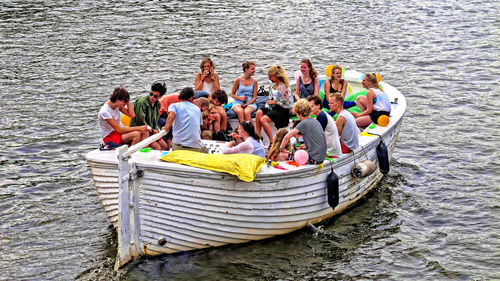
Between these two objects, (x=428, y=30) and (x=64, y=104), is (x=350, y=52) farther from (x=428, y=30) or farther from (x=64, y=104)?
(x=64, y=104)

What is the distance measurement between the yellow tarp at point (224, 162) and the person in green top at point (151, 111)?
48.3 inches

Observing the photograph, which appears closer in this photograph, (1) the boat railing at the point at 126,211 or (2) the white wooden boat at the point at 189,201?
(1) the boat railing at the point at 126,211

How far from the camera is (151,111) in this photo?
11.1 m

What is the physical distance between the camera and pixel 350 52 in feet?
70.5

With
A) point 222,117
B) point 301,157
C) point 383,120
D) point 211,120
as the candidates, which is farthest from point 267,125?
point 383,120

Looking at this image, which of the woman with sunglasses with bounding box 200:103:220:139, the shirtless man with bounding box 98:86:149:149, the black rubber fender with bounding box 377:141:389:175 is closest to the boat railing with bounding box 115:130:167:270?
the shirtless man with bounding box 98:86:149:149

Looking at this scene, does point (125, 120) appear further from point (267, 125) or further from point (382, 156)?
point (382, 156)

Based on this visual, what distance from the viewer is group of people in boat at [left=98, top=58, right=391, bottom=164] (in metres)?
10.2

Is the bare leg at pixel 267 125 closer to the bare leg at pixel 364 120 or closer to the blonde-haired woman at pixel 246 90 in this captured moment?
the blonde-haired woman at pixel 246 90

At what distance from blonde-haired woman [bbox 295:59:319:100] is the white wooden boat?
269 centimetres

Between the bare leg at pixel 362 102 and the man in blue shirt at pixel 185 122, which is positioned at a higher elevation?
the man in blue shirt at pixel 185 122

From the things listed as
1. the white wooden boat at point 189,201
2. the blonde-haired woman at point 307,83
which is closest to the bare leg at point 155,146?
the white wooden boat at point 189,201

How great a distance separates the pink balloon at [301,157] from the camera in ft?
32.8

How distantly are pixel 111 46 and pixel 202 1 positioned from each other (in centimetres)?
746
